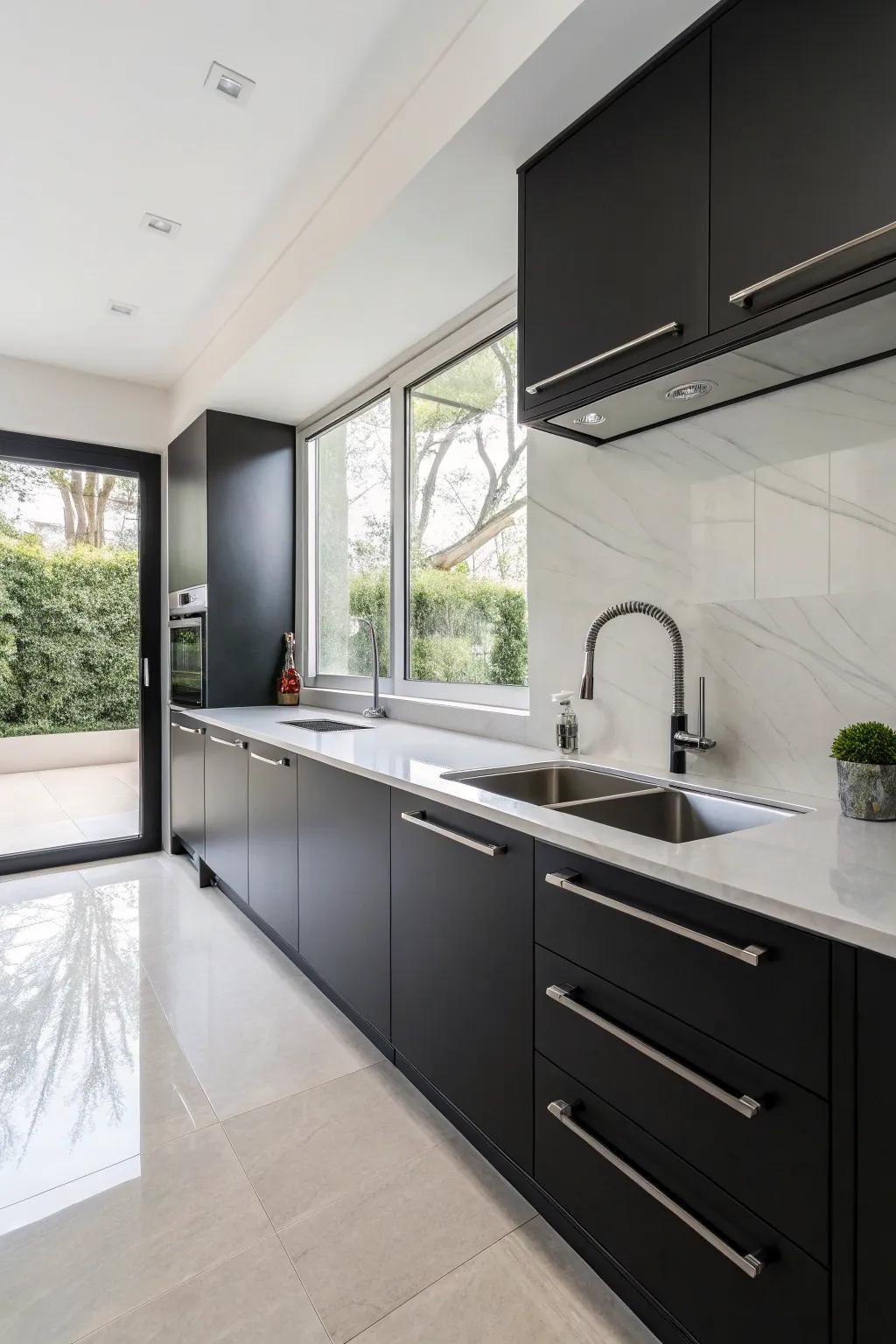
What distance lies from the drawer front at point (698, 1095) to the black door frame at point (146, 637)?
352cm

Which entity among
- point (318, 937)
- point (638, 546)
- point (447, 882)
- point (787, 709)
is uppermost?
point (638, 546)

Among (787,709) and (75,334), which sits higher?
(75,334)

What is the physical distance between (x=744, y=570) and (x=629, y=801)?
602 mm

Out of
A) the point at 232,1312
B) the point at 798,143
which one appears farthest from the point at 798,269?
the point at 232,1312

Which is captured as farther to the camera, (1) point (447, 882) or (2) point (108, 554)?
(2) point (108, 554)

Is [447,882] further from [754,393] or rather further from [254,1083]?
[754,393]

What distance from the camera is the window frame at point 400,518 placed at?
2.67 m

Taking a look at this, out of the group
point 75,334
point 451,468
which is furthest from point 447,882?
point 75,334

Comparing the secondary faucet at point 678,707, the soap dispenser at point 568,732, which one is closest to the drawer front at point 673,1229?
the secondary faucet at point 678,707

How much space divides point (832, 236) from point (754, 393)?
0.48 meters

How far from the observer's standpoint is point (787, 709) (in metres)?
Result: 1.60

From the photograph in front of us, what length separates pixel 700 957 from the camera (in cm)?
104

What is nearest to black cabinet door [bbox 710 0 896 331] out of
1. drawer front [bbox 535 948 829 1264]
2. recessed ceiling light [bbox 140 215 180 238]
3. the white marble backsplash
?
the white marble backsplash

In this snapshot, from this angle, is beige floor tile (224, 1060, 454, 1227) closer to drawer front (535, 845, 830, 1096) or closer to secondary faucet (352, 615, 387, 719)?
drawer front (535, 845, 830, 1096)
